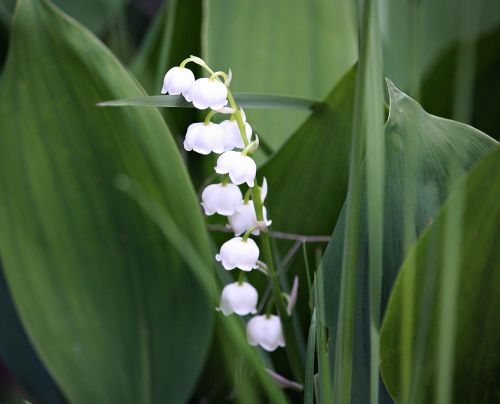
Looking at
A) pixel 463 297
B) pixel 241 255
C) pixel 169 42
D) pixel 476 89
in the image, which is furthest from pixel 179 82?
pixel 476 89

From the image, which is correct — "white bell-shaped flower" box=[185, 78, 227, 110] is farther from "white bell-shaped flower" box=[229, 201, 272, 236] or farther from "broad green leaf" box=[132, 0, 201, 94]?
"broad green leaf" box=[132, 0, 201, 94]

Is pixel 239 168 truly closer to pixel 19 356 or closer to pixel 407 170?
pixel 407 170

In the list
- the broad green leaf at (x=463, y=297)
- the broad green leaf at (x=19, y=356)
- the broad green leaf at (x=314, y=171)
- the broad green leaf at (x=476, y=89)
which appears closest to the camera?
the broad green leaf at (x=463, y=297)

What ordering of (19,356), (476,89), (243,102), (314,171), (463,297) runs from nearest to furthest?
(463,297)
(243,102)
(314,171)
(19,356)
(476,89)

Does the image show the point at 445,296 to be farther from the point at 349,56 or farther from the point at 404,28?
the point at 404,28

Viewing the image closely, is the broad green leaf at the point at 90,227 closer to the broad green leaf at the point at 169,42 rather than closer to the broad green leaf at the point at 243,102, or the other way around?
the broad green leaf at the point at 243,102

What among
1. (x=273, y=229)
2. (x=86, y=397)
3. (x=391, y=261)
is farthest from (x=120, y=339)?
(x=391, y=261)

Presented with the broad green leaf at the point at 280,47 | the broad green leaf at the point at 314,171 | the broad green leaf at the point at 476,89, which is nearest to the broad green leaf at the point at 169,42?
the broad green leaf at the point at 280,47
